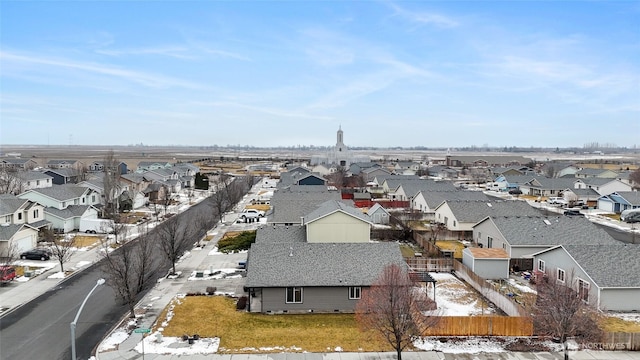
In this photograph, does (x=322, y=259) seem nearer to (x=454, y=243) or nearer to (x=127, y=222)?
(x=454, y=243)

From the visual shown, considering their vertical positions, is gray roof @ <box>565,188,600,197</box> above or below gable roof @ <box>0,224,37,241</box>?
above

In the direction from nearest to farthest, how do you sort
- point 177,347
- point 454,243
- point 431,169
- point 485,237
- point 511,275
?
point 177,347 < point 511,275 < point 485,237 < point 454,243 < point 431,169

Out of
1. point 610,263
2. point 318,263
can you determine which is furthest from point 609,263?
point 318,263

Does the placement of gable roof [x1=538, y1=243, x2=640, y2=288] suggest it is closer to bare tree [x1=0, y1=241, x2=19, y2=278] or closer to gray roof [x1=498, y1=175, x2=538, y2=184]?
bare tree [x1=0, y1=241, x2=19, y2=278]

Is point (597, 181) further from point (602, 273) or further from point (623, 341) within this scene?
point (623, 341)

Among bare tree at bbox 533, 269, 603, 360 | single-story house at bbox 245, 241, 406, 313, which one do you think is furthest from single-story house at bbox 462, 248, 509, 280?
bare tree at bbox 533, 269, 603, 360

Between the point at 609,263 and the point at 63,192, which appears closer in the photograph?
the point at 609,263

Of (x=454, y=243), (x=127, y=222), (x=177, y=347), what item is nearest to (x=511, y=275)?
(x=454, y=243)
